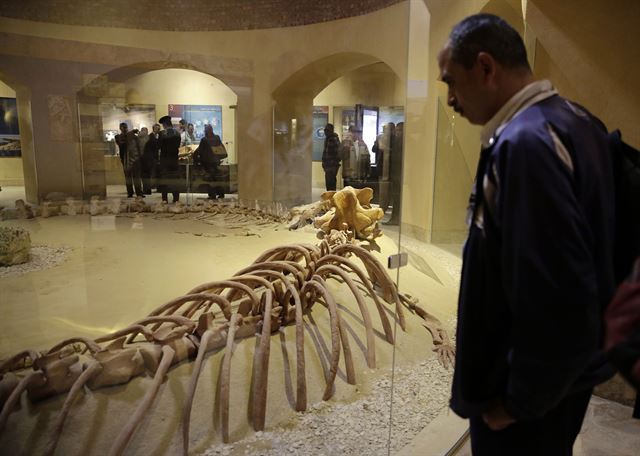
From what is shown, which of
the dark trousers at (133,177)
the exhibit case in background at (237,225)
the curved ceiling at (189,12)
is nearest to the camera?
the exhibit case in background at (237,225)

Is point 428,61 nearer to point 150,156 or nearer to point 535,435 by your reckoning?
point 535,435

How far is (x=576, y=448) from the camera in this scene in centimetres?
285

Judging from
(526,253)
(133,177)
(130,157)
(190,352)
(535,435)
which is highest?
(130,157)

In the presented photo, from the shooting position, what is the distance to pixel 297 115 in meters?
9.41

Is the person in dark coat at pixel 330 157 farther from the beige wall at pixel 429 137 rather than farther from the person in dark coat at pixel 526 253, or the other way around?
the person in dark coat at pixel 526 253

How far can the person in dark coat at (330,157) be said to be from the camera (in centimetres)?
722

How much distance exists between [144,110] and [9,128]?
4.32 metres

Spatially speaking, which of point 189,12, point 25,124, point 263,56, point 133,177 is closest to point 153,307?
point 25,124

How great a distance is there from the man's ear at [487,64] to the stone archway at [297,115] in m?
7.36

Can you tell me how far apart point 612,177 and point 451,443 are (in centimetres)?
191

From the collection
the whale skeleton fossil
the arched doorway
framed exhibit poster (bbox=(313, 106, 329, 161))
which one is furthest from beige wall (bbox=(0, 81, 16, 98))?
framed exhibit poster (bbox=(313, 106, 329, 161))

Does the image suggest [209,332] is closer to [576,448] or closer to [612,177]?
[612,177]

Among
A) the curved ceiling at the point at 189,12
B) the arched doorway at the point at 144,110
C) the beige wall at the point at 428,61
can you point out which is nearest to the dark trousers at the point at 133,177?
the arched doorway at the point at 144,110

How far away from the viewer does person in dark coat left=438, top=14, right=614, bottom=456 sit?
3.52ft
